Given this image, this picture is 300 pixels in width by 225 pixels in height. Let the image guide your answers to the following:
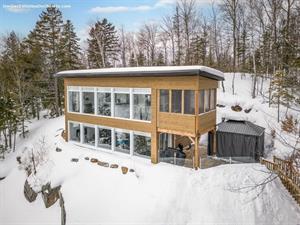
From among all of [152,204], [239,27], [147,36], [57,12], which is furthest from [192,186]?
[147,36]

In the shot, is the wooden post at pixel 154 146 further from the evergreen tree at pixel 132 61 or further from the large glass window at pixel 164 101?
the evergreen tree at pixel 132 61

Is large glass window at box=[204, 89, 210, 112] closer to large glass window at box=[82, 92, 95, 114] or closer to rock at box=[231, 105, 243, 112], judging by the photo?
rock at box=[231, 105, 243, 112]

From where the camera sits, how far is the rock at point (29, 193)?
1335 centimetres

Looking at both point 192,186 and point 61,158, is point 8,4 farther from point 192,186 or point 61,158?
point 192,186

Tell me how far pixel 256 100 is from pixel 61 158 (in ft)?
45.0

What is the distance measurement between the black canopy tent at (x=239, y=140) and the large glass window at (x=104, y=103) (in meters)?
5.98

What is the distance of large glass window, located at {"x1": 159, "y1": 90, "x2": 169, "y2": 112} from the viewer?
1141 centimetres

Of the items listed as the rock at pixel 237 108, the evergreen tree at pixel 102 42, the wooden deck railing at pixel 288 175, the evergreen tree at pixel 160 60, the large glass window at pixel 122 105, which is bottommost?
the wooden deck railing at pixel 288 175

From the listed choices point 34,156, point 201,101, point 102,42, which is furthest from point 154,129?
point 102,42

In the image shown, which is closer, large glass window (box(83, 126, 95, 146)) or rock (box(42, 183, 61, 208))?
rock (box(42, 183, 61, 208))

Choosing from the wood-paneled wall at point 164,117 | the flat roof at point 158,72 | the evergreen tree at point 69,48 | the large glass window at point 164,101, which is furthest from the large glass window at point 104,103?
the evergreen tree at point 69,48

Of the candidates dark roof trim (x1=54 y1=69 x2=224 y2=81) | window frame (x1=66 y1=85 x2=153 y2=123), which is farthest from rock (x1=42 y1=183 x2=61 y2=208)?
dark roof trim (x1=54 y1=69 x2=224 y2=81)

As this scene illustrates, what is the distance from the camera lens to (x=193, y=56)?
2791 cm

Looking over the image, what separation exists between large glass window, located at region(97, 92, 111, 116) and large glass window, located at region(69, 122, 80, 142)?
2.34 metres
